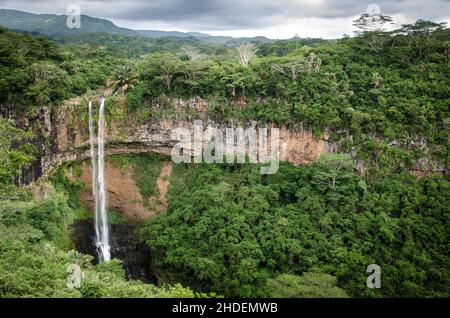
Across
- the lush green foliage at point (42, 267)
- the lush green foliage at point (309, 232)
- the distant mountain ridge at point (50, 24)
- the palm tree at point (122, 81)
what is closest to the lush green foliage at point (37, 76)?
the palm tree at point (122, 81)

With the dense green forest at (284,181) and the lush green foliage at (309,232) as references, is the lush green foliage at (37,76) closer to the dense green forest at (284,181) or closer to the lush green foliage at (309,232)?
the dense green forest at (284,181)

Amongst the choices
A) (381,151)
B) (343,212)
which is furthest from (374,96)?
(343,212)

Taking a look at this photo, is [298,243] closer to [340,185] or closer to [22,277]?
[340,185]

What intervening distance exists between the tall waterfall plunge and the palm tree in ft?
4.31

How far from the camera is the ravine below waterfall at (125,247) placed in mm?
22047

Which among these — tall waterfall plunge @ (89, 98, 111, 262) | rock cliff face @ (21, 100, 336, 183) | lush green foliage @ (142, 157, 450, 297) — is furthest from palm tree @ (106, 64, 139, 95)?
lush green foliage @ (142, 157, 450, 297)

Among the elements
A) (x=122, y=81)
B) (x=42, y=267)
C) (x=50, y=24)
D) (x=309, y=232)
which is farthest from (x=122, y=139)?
(x=50, y=24)

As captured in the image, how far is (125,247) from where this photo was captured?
23.5 m

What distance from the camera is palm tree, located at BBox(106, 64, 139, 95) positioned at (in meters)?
24.7

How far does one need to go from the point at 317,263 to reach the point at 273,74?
1121 cm

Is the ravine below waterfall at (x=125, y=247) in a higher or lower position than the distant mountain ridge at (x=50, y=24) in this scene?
lower

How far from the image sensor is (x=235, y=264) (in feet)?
58.3

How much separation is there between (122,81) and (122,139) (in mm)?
3450

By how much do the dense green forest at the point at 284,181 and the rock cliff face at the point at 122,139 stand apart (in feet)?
2.05
